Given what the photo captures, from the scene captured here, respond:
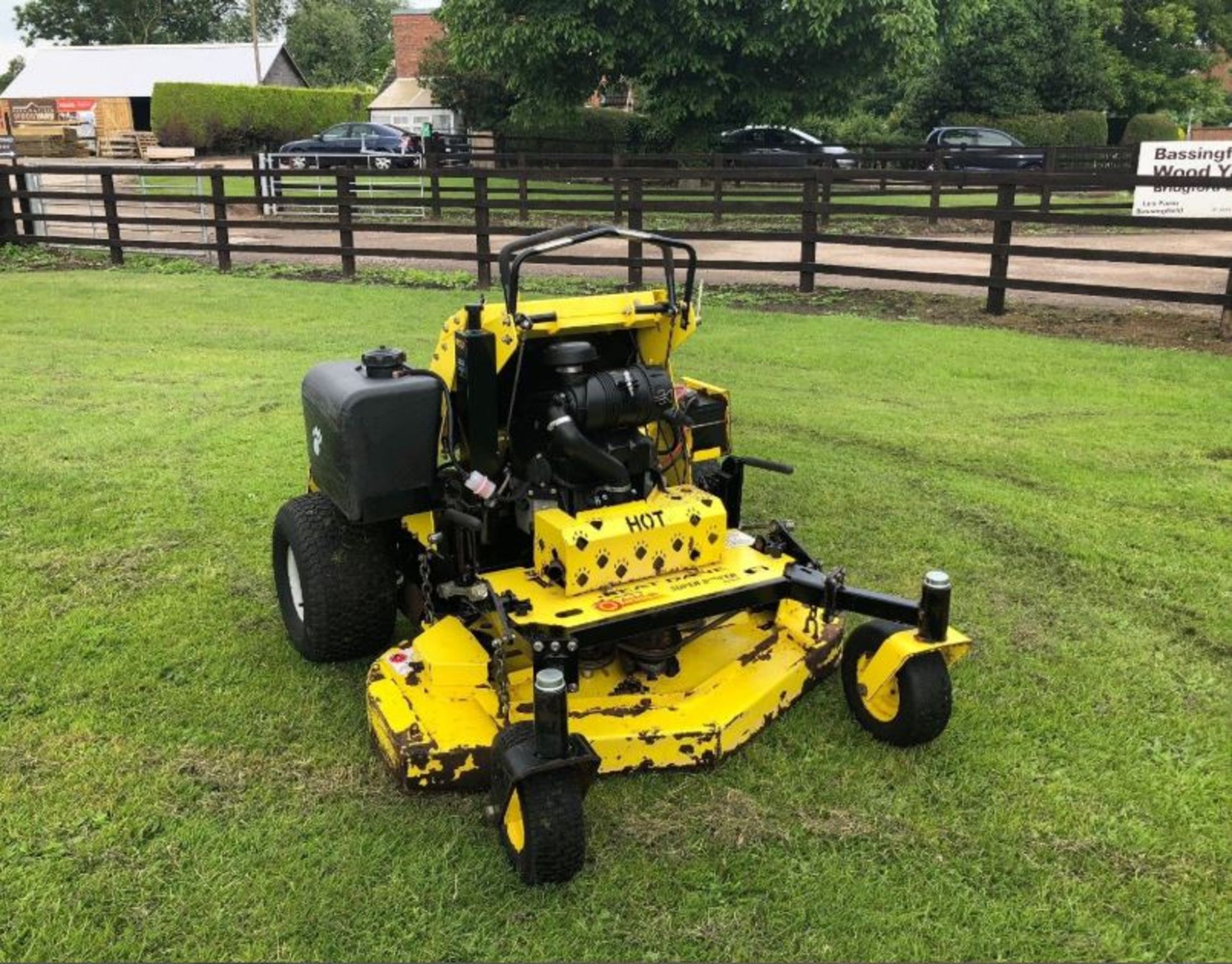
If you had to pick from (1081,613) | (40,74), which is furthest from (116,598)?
(40,74)

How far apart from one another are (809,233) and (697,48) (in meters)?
13.1

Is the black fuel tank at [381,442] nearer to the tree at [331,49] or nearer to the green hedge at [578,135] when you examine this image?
the green hedge at [578,135]

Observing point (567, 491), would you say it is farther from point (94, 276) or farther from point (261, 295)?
point (94, 276)

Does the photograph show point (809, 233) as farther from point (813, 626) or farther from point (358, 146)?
point (358, 146)

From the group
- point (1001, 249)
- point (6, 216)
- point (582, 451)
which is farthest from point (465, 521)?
point (6, 216)

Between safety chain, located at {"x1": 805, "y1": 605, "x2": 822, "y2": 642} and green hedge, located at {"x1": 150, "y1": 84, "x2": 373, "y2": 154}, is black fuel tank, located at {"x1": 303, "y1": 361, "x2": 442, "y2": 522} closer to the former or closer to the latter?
safety chain, located at {"x1": 805, "y1": 605, "x2": 822, "y2": 642}

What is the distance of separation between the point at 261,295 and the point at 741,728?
410 inches

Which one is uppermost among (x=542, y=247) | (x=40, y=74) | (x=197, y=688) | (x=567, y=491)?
(x=40, y=74)

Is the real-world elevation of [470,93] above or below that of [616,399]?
above

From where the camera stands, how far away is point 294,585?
4160 mm

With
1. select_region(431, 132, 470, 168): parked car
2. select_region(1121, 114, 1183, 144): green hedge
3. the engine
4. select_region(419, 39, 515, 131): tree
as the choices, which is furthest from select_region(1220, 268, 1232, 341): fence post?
select_region(1121, 114, 1183, 144): green hedge

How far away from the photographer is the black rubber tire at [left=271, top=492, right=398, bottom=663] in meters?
3.83

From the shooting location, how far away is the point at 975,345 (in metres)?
9.63

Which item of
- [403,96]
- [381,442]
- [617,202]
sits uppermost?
[403,96]
